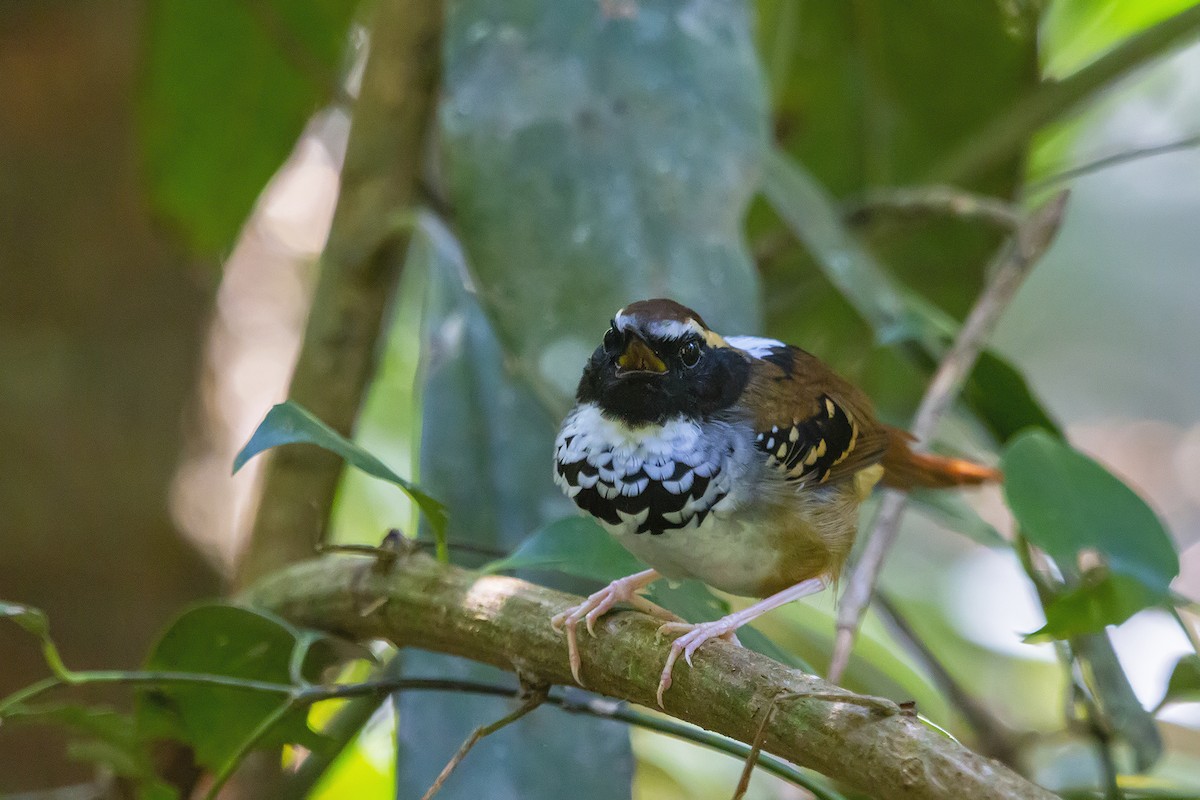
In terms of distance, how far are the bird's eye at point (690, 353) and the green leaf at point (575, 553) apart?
0.21 m

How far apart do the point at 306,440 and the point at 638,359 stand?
37 cm

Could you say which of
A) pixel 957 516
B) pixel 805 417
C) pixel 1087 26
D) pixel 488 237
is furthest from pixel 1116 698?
pixel 1087 26

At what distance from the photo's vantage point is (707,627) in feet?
3.52

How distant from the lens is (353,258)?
180 cm

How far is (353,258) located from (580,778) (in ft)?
3.00

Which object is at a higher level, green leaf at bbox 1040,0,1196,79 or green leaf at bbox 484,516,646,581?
green leaf at bbox 1040,0,1196,79

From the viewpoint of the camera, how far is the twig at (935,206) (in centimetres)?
178

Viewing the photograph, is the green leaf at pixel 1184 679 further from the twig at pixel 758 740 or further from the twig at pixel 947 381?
the twig at pixel 758 740

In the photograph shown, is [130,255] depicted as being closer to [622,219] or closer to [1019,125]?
[622,219]

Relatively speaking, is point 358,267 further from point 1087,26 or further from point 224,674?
point 1087,26

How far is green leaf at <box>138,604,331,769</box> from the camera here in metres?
1.24

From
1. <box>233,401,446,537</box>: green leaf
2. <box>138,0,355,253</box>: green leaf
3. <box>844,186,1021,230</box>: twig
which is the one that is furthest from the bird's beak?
<box>138,0,355,253</box>: green leaf

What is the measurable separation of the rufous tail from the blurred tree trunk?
1.57 metres

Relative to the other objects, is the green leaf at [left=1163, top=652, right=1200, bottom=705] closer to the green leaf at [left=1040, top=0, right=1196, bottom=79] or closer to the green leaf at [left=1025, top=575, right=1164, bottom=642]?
the green leaf at [left=1025, top=575, right=1164, bottom=642]
